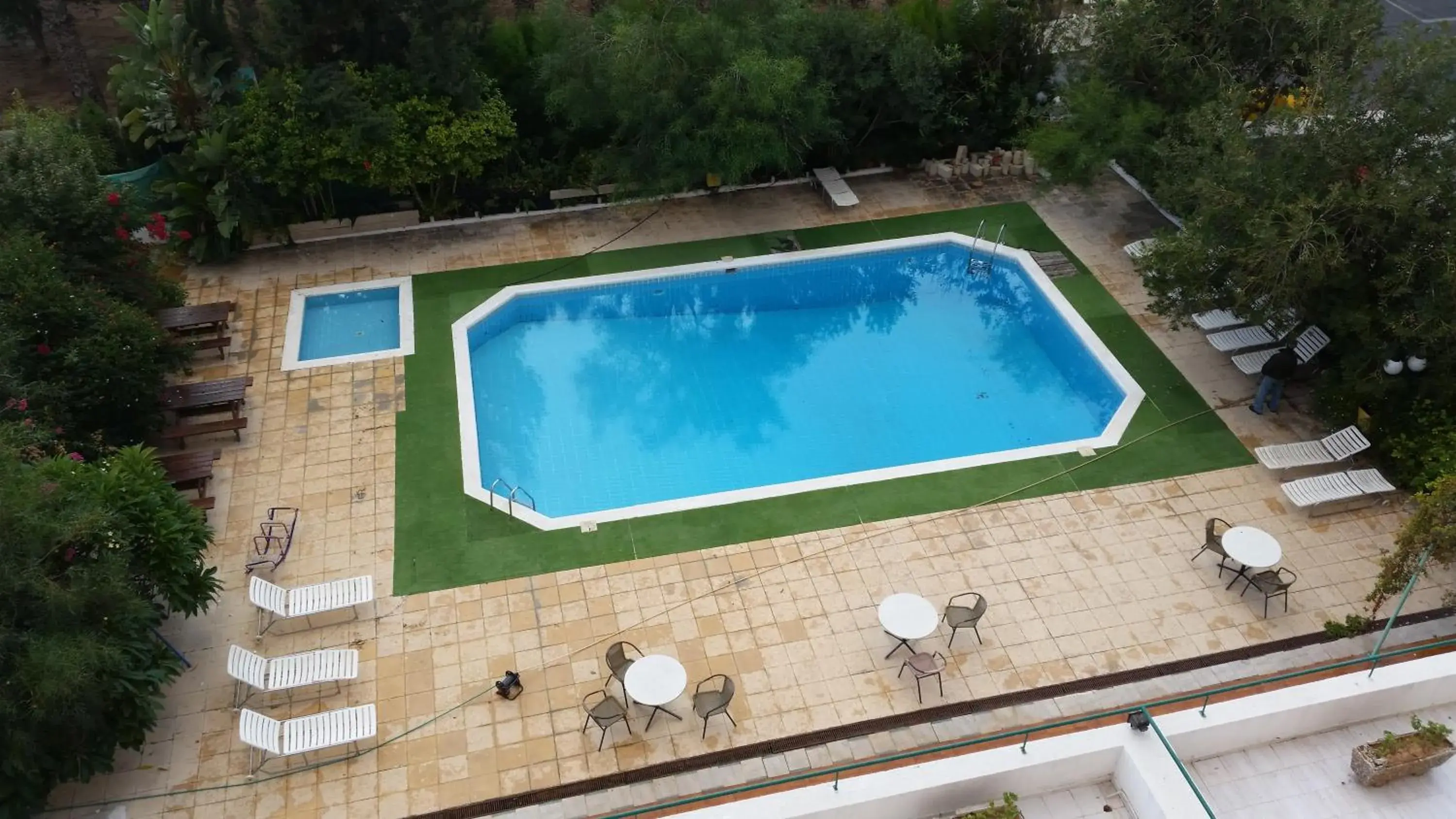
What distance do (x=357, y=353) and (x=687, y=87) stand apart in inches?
277

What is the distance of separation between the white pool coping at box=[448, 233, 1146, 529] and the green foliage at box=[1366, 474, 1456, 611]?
4.20m

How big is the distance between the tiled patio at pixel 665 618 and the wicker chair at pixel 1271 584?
0.53 feet

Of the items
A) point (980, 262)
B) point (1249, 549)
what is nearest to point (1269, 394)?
point (1249, 549)

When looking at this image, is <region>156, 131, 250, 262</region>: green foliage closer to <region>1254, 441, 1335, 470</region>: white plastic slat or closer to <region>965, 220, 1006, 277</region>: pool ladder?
<region>965, 220, 1006, 277</region>: pool ladder

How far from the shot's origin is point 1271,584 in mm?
12750

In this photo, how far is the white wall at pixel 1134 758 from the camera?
7.60 meters

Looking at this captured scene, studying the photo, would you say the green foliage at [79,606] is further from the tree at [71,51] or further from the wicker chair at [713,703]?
the tree at [71,51]

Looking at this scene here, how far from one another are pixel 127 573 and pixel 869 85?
570 inches

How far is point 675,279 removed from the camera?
63.3 ft

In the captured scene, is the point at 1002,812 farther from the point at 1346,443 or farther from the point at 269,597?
the point at 1346,443

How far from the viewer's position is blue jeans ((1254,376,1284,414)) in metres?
15.6

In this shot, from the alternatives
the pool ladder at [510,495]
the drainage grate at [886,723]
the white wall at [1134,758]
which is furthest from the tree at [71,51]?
the white wall at [1134,758]

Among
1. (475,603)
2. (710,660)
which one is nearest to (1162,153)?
(710,660)

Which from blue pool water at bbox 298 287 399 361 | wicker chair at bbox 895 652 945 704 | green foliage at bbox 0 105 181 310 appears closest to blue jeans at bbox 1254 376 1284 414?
wicker chair at bbox 895 652 945 704
